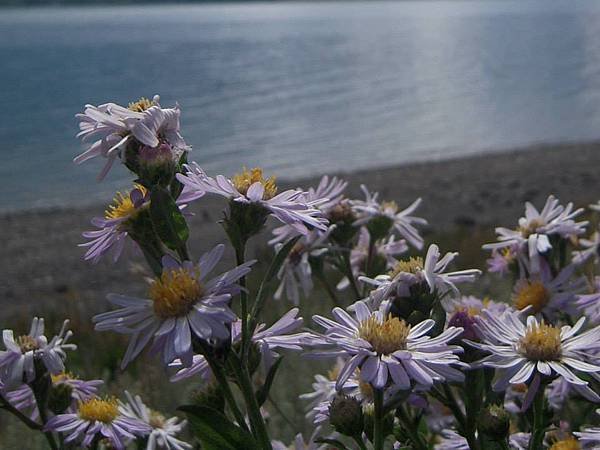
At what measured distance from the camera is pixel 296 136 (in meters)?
24.6

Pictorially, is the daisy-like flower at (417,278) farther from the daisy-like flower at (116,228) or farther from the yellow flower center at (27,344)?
the yellow flower center at (27,344)

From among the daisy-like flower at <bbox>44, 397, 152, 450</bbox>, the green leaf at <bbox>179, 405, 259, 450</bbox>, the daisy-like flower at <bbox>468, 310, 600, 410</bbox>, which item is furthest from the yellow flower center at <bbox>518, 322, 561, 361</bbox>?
the daisy-like flower at <bbox>44, 397, 152, 450</bbox>

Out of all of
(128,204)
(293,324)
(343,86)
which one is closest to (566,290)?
(293,324)

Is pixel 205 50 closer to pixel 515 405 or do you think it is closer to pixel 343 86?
pixel 343 86

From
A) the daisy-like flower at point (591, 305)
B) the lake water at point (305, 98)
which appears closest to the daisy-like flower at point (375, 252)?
the daisy-like flower at point (591, 305)

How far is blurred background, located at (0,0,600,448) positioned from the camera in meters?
11.9

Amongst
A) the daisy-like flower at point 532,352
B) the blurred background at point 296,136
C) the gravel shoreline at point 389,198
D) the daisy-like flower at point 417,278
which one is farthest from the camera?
the gravel shoreline at point 389,198

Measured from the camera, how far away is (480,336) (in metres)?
1.77

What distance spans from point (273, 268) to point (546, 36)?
203 ft

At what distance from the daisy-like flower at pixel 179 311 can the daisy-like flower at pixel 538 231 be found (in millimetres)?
1009

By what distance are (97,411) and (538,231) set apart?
123cm

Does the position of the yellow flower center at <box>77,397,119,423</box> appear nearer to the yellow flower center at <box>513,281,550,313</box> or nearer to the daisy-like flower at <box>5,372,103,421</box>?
the daisy-like flower at <box>5,372,103,421</box>

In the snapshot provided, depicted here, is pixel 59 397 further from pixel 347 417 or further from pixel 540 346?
pixel 540 346

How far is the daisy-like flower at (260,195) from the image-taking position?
1580 mm
